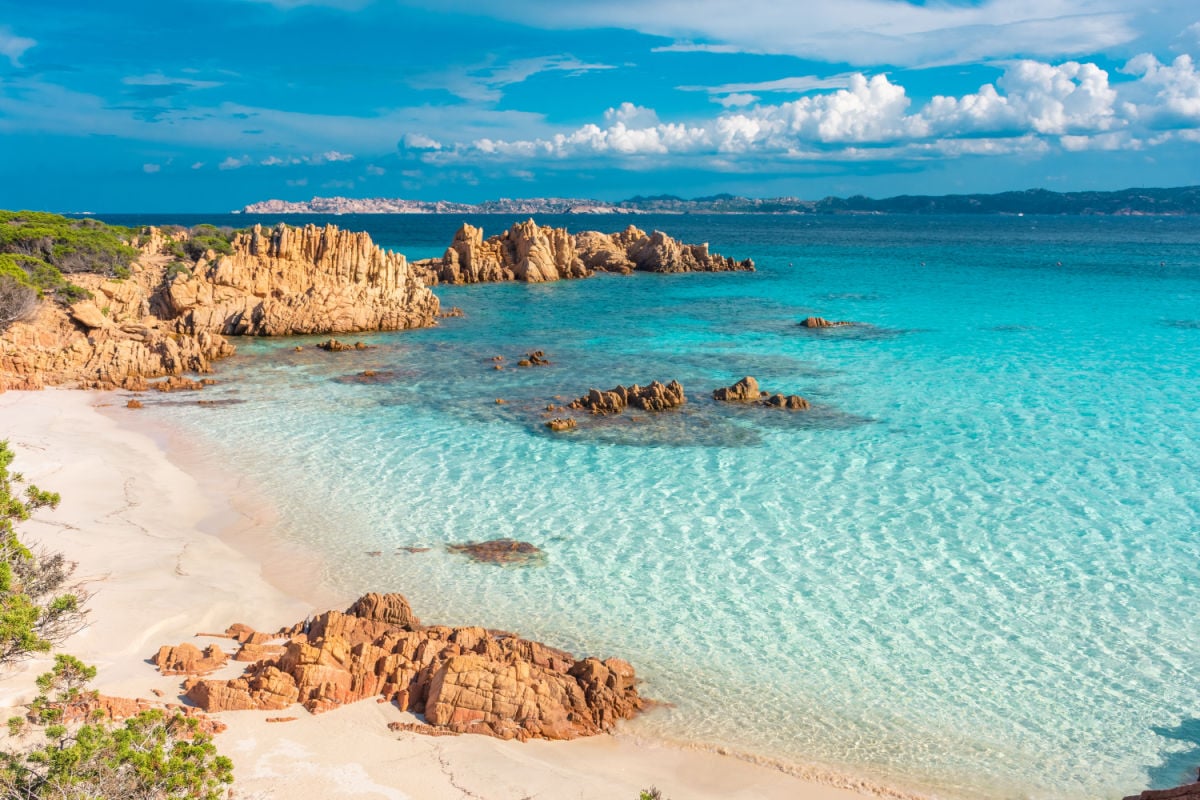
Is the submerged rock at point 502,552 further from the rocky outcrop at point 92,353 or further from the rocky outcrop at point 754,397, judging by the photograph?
the rocky outcrop at point 92,353

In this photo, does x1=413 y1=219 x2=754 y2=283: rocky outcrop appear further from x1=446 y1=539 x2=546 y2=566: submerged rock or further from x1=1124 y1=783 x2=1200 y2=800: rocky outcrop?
x1=1124 y1=783 x2=1200 y2=800: rocky outcrop

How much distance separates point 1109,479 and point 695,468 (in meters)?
8.55

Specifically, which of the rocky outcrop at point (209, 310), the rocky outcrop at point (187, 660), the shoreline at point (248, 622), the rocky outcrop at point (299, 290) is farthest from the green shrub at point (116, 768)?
the rocky outcrop at point (299, 290)

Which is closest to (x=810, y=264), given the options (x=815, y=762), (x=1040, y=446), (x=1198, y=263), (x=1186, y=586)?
(x=1198, y=263)

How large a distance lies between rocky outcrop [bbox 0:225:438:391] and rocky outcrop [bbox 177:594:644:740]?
69.5 feet

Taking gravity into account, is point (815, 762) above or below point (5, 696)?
below

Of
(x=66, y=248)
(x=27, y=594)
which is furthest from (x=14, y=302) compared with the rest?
(x=27, y=594)

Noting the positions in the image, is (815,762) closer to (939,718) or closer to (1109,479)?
(939,718)

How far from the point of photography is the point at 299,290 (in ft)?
143

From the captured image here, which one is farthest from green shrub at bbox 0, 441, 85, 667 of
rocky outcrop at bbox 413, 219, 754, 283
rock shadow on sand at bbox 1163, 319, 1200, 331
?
rocky outcrop at bbox 413, 219, 754, 283

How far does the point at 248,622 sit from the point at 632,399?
14.6 m

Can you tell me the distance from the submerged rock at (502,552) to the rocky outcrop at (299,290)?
89.9 feet

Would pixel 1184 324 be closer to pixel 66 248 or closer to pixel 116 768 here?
pixel 116 768

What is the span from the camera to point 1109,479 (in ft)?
60.2
